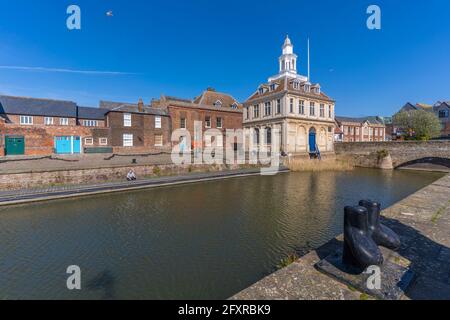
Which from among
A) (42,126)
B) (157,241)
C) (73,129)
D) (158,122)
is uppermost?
(158,122)

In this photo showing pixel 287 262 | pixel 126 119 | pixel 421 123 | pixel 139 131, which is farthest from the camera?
pixel 421 123

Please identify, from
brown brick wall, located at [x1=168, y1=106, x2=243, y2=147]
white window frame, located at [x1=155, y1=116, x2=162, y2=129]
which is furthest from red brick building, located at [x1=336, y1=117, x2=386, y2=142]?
white window frame, located at [x1=155, y1=116, x2=162, y2=129]

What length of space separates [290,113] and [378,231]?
2832 cm

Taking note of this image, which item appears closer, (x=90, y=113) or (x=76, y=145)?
(x=76, y=145)

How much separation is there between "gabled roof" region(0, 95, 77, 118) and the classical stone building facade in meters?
27.7

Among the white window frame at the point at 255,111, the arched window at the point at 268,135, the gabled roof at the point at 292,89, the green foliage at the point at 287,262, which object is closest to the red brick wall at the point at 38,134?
the white window frame at the point at 255,111

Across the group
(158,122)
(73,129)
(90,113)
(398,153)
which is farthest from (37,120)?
(398,153)

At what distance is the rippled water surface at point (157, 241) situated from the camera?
4.75 meters

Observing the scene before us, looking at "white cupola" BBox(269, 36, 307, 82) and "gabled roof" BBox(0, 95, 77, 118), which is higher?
"white cupola" BBox(269, 36, 307, 82)

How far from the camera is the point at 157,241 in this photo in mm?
6926

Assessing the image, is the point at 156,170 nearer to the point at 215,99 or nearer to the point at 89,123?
the point at 215,99

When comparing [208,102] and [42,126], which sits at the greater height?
[208,102]

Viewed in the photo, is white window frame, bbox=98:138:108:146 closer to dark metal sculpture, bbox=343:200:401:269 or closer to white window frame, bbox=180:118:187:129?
white window frame, bbox=180:118:187:129

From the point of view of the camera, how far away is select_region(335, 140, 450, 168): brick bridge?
2502 cm
